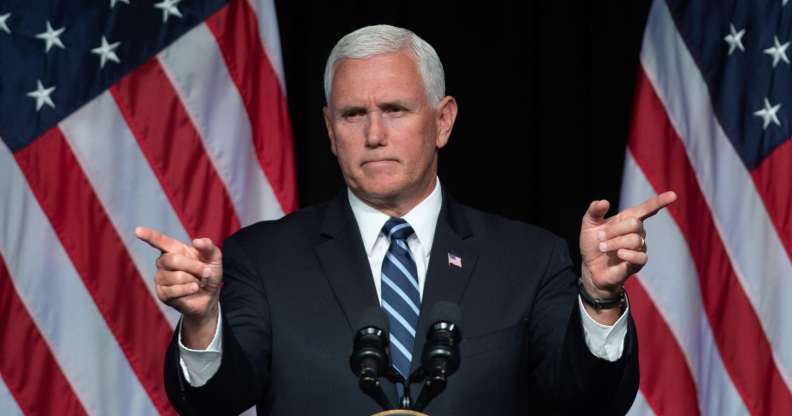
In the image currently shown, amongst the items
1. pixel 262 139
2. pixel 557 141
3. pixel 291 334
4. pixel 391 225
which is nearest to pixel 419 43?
pixel 391 225

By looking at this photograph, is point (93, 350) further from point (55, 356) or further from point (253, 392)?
point (253, 392)

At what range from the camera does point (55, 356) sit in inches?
139

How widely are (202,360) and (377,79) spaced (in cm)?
76

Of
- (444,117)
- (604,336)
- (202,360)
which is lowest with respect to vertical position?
(604,336)

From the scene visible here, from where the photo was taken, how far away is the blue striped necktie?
2.37 m

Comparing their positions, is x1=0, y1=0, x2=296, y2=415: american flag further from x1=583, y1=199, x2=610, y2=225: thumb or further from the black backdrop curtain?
x1=583, y1=199, x2=610, y2=225: thumb

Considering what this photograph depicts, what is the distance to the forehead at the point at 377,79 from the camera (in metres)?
Answer: 2.57

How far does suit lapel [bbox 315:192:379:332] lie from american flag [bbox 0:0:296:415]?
3.74 ft

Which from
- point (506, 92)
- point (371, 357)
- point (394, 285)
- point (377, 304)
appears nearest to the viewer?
point (371, 357)

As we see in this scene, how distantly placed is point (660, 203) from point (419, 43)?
84 centimetres

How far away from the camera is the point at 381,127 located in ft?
8.42

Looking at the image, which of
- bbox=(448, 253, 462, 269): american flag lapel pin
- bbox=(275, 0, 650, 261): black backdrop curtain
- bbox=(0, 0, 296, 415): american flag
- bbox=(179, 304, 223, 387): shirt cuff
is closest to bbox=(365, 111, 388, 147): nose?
bbox=(448, 253, 462, 269): american flag lapel pin

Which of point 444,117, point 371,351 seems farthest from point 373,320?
point 444,117

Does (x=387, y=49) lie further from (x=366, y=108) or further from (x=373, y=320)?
(x=373, y=320)
